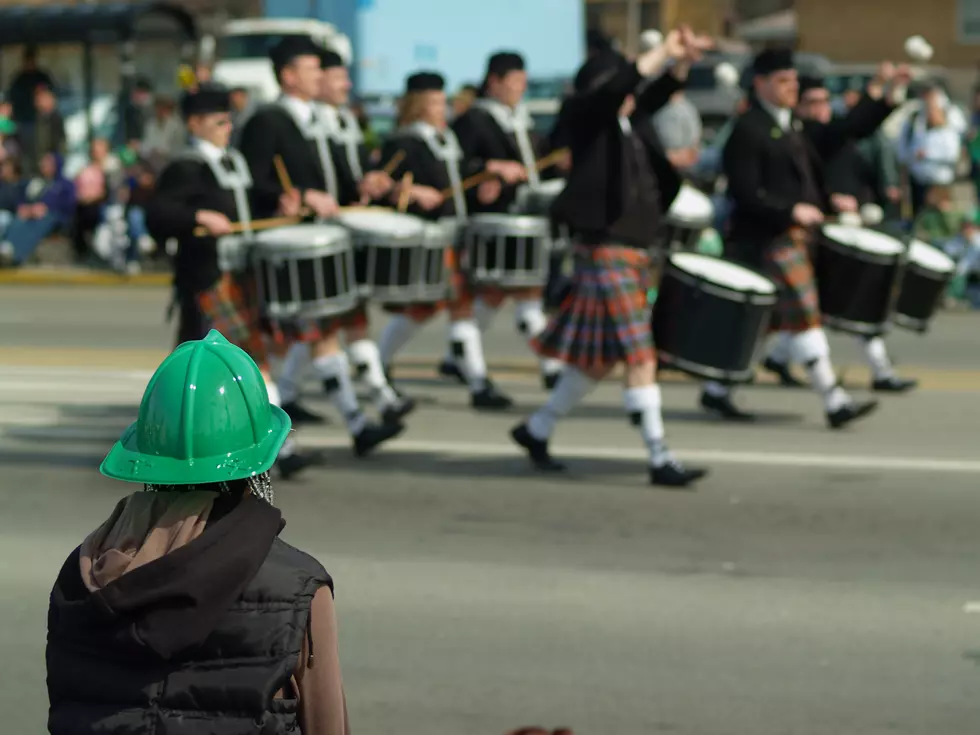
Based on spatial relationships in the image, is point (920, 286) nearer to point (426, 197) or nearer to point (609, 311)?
point (426, 197)

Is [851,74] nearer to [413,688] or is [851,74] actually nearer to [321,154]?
[321,154]

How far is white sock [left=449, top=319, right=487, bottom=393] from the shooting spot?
11188mm

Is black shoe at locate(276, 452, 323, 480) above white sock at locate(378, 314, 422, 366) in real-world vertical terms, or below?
above

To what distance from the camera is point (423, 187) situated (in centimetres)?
1096

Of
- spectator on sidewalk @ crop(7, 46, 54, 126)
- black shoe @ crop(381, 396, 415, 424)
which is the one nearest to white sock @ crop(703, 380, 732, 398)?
black shoe @ crop(381, 396, 415, 424)

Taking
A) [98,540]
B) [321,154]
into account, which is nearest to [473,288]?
[321,154]

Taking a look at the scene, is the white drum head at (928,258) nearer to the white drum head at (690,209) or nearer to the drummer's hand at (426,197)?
the white drum head at (690,209)

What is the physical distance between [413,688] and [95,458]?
4.48m

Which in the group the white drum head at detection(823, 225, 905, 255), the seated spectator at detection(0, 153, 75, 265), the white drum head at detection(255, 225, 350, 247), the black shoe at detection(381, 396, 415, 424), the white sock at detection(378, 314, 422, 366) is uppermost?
the white drum head at detection(255, 225, 350, 247)

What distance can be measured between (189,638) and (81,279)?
18.2 meters

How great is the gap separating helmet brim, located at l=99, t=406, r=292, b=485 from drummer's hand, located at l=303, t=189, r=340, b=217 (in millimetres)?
6283

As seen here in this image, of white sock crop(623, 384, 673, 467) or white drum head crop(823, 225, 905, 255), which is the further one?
white drum head crop(823, 225, 905, 255)

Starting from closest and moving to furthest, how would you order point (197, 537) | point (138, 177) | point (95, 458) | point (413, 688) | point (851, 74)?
A: point (197, 537) → point (413, 688) → point (95, 458) → point (138, 177) → point (851, 74)

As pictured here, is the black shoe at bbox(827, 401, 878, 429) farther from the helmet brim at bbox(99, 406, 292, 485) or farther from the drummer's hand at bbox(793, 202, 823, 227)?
the helmet brim at bbox(99, 406, 292, 485)
